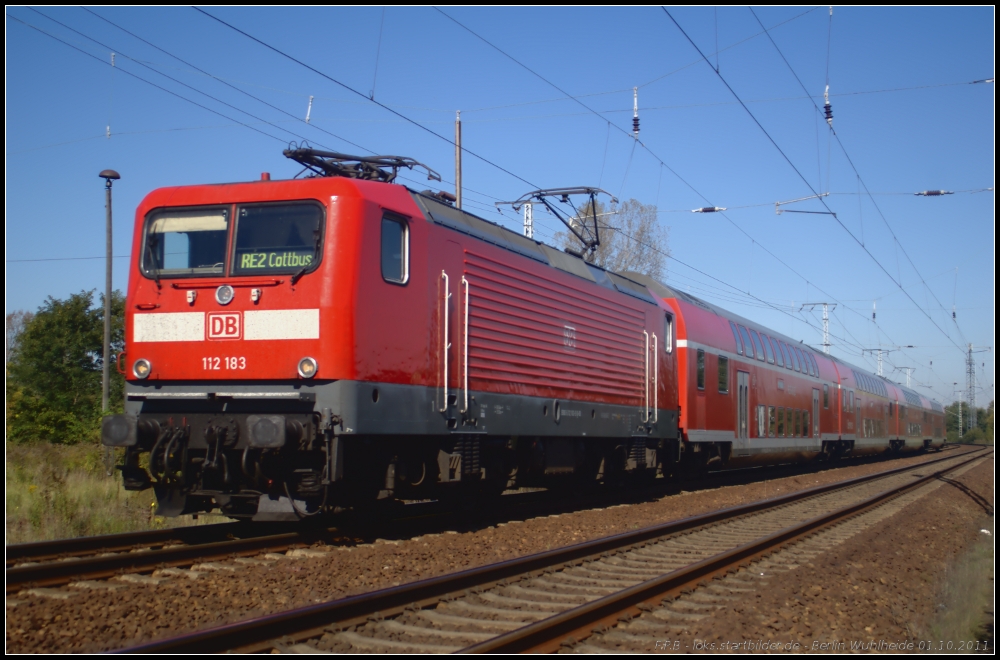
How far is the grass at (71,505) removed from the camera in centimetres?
945

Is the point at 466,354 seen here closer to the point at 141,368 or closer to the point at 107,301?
the point at 141,368

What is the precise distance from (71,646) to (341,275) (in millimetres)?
4095

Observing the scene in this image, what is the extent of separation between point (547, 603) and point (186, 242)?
518cm

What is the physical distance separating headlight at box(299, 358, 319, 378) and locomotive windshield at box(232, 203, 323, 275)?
0.92 metres

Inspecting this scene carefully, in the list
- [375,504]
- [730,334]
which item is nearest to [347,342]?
[375,504]

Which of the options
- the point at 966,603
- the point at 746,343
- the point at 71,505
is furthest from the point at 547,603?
the point at 746,343

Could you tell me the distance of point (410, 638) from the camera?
543 centimetres

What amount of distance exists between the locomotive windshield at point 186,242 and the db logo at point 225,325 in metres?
0.46

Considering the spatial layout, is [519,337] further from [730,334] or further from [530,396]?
[730,334]

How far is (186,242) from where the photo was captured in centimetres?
889

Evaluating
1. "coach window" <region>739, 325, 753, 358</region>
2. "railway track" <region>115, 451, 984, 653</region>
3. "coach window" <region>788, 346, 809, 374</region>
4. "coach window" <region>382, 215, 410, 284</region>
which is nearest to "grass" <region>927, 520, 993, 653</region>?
"railway track" <region>115, 451, 984, 653</region>

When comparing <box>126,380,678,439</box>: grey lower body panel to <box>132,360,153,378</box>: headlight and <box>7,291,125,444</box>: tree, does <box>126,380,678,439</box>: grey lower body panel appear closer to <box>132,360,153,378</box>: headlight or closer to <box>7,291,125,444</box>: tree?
<box>132,360,153,378</box>: headlight

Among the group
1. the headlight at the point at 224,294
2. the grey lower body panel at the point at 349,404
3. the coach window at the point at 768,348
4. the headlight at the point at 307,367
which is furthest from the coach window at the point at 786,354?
the headlight at the point at 224,294

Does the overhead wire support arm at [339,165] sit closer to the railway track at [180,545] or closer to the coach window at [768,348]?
the railway track at [180,545]
